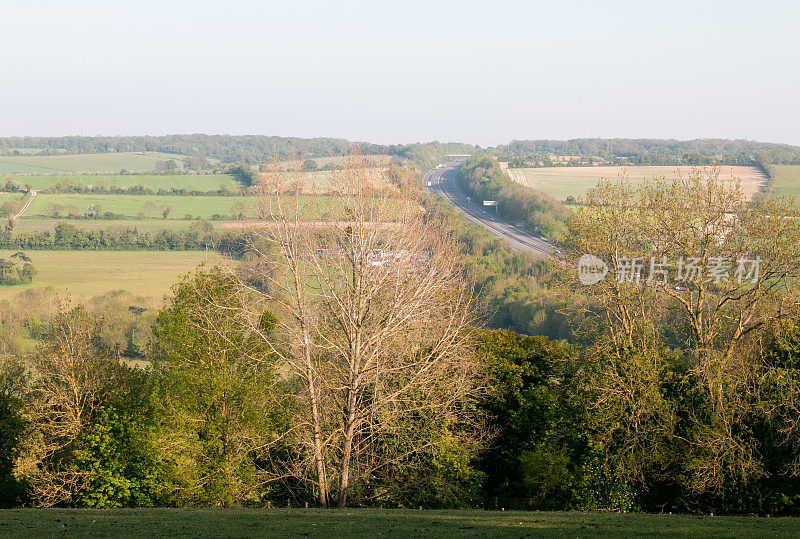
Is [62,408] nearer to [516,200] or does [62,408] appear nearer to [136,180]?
[516,200]

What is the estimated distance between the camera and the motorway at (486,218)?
381 feet

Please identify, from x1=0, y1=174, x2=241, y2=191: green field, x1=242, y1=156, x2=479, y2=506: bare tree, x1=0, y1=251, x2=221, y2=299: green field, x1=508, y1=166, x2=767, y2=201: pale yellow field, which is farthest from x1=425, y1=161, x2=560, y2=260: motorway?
x1=242, y1=156, x2=479, y2=506: bare tree

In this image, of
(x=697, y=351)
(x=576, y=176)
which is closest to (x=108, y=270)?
(x=576, y=176)

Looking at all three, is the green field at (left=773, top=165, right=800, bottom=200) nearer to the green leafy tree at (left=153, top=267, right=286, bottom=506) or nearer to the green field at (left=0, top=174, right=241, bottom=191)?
the green leafy tree at (left=153, top=267, right=286, bottom=506)

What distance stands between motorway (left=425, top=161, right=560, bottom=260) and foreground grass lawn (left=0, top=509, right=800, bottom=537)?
71298 millimetres

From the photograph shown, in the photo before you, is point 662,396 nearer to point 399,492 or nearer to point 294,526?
point 399,492

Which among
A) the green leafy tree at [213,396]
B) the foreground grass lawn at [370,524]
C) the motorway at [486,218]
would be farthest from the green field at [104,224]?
the foreground grass lawn at [370,524]

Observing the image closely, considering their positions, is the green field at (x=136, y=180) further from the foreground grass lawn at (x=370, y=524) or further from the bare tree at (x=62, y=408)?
the foreground grass lawn at (x=370, y=524)

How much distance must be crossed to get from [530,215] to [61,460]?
10661cm

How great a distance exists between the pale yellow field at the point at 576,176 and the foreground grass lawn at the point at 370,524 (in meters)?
105

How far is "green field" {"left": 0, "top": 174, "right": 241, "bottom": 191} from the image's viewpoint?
16675cm

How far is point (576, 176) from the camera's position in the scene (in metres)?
157

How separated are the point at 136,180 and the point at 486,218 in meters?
97.1

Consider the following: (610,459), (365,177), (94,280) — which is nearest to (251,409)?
(365,177)
